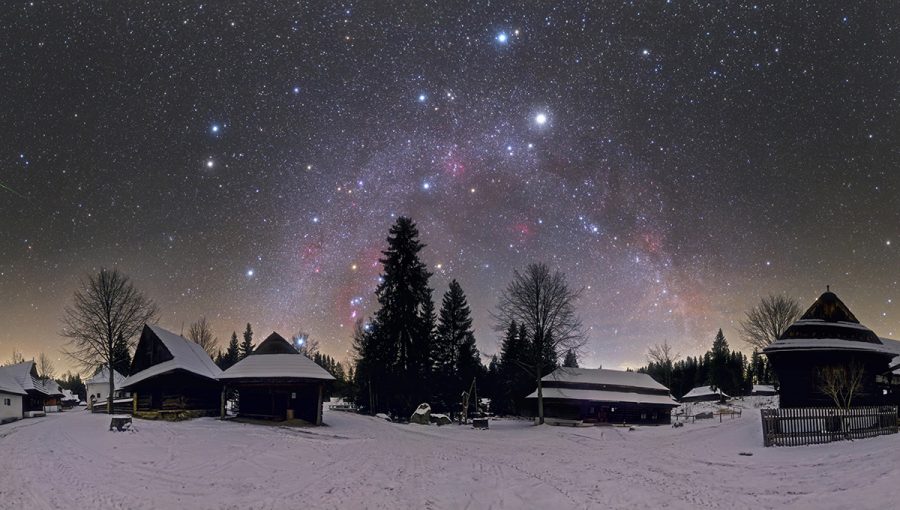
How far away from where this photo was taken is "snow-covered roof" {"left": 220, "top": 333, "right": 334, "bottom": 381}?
37.8 metres

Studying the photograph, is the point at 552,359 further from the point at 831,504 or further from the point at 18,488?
the point at 18,488

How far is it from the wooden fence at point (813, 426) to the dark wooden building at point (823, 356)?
9737 millimetres

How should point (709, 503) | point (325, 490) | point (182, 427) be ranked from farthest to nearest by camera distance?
1. point (182, 427)
2. point (325, 490)
3. point (709, 503)

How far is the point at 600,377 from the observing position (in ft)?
189

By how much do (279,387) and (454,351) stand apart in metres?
27.3

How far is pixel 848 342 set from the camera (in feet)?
112

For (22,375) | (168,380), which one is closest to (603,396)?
(168,380)

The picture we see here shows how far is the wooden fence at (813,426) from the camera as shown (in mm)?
22844

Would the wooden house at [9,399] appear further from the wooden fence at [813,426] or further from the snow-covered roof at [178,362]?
the wooden fence at [813,426]

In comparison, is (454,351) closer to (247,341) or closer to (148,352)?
(148,352)

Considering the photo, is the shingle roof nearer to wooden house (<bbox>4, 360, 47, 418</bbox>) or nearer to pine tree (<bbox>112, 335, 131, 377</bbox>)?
wooden house (<bbox>4, 360, 47, 418</bbox>)

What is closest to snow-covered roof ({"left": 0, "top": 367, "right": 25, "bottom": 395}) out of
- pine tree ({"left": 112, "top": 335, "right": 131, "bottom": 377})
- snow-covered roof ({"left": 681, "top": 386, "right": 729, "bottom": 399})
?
pine tree ({"left": 112, "top": 335, "right": 131, "bottom": 377})

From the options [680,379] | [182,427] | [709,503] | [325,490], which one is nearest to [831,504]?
[709,503]

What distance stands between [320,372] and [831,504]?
32.9m
